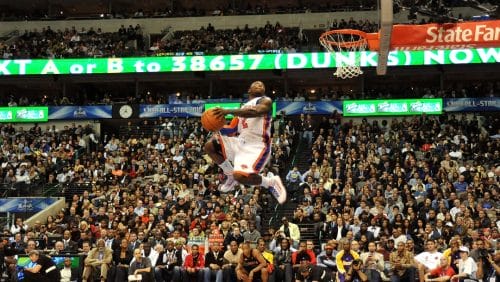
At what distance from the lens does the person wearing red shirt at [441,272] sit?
54.7 feet

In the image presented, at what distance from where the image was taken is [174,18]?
44.5m

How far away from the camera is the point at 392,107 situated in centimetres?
3466

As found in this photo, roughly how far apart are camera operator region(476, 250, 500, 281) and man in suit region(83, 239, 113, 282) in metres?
9.22

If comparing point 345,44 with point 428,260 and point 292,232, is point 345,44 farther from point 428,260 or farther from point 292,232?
point 292,232

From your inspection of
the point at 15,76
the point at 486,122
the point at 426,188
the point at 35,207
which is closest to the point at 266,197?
the point at 426,188

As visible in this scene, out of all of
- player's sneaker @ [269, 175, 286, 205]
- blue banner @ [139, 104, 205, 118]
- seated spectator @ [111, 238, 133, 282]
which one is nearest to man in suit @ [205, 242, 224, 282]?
seated spectator @ [111, 238, 133, 282]

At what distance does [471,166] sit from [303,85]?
17.8m

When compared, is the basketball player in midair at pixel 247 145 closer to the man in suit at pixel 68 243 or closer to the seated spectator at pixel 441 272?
the seated spectator at pixel 441 272

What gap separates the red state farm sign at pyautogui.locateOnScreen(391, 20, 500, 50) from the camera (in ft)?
44.1

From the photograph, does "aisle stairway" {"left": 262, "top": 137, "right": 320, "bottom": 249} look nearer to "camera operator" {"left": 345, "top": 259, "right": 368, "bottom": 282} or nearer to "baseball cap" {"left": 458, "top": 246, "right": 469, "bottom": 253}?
"camera operator" {"left": 345, "top": 259, "right": 368, "bottom": 282}

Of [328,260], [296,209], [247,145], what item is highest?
[247,145]

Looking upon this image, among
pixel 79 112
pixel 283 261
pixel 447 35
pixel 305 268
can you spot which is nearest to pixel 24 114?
pixel 79 112

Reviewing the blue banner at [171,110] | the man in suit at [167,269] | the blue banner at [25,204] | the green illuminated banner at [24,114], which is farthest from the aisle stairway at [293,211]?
the green illuminated banner at [24,114]

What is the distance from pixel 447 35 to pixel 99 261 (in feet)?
34.6
